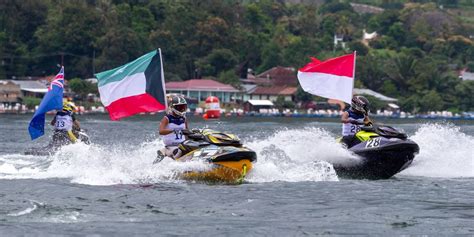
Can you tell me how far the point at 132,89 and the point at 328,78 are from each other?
5.32 metres

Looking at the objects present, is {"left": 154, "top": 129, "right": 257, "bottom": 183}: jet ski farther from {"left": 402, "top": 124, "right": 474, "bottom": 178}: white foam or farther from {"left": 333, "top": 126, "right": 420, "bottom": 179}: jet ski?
{"left": 402, "top": 124, "right": 474, "bottom": 178}: white foam

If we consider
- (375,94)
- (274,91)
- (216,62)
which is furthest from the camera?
(216,62)

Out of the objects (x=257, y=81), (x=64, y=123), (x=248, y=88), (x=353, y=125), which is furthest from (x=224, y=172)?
(x=257, y=81)

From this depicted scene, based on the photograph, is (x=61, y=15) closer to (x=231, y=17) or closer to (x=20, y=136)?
(x=231, y=17)

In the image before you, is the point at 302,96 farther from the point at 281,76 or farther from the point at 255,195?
the point at 255,195

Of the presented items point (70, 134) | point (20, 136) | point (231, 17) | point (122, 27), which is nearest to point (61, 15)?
point (122, 27)

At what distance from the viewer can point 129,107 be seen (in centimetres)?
2942

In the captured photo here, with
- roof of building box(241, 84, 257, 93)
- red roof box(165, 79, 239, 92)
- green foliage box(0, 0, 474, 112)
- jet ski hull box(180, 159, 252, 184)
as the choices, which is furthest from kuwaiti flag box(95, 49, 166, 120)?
roof of building box(241, 84, 257, 93)

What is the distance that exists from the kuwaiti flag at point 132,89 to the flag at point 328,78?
12.7 feet

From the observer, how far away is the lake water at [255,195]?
21188 millimetres

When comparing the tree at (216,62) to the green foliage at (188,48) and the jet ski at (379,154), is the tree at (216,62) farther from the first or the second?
the jet ski at (379,154)

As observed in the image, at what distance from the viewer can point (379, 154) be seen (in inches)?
1142

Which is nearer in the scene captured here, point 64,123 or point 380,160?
point 380,160

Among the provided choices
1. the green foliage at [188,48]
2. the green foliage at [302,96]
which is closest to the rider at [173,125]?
the green foliage at [188,48]
